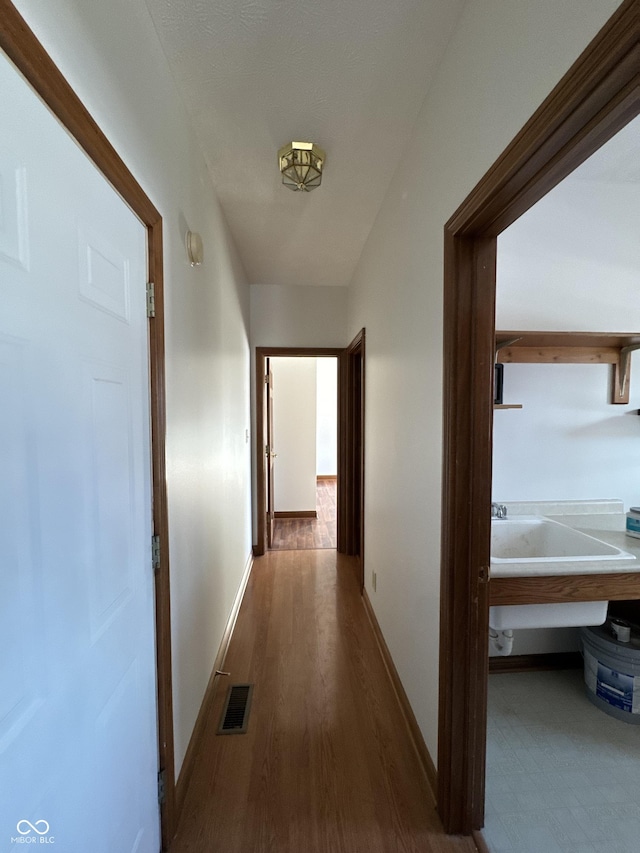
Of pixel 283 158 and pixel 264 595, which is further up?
pixel 283 158

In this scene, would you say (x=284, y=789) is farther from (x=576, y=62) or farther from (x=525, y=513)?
(x=576, y=62)

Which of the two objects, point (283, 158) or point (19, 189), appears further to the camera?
point (283, 158)

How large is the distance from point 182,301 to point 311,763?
1917 mm


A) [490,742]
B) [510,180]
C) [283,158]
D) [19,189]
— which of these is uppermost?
[283,158]

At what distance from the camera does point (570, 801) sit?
4.31ft

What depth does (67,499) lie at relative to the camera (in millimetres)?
699

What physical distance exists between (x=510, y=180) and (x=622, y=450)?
1.73 metres

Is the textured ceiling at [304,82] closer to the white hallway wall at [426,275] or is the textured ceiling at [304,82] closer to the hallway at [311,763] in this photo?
the white hallway wall at [426,275]

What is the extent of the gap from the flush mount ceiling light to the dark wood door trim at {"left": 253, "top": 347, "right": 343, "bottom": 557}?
174cm

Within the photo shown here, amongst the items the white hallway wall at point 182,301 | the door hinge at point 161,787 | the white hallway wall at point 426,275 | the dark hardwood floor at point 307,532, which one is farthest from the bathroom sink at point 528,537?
the dark hardwood floor at point 307,532

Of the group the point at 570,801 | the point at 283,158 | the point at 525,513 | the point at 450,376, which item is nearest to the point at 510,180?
the point at 450,376

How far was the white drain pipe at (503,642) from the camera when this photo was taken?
160 cm

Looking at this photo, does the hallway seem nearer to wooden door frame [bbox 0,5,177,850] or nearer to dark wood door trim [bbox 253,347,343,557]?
wooden door frame [bbox 0,5,177,850]

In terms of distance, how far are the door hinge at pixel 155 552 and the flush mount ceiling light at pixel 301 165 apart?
1.73 m
